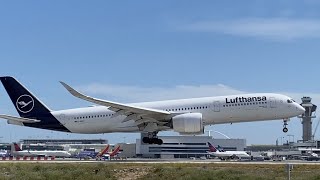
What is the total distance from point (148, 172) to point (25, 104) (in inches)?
1044

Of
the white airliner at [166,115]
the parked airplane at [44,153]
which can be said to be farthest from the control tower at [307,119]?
the white airliner at [166,115]

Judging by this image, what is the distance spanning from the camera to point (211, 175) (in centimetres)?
3516

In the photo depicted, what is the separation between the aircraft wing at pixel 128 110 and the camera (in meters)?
51.9

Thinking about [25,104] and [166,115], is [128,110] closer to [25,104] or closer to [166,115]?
[166,115]

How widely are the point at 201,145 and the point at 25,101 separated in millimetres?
83716

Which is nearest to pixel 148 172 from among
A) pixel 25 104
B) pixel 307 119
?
pixel 25 104

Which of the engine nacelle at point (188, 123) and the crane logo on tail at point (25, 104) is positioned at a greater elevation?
the crane logo on tail at point (25, 104)

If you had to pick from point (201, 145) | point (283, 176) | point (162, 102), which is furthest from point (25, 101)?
point (201, 145)

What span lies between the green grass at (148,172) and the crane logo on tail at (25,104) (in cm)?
1729

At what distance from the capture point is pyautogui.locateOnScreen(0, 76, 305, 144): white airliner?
175 feet

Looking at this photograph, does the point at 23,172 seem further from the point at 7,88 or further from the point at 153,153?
the point at 153,153

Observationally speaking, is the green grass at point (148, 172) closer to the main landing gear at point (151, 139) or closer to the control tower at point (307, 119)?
the main landing gear at point (151, 139)

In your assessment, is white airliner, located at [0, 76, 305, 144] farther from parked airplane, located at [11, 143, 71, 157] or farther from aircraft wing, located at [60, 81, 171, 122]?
parked airplane, located at [11, 143, 71, 157]

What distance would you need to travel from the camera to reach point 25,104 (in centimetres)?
6169
